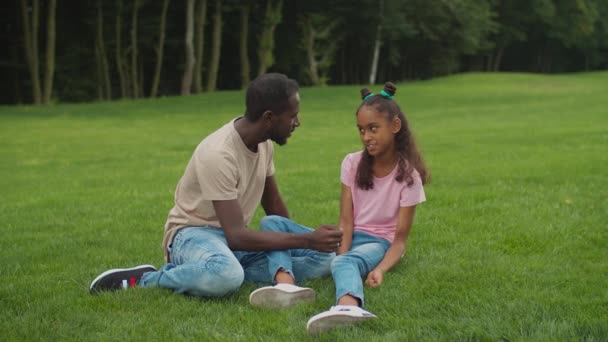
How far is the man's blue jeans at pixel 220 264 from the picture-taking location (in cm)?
491

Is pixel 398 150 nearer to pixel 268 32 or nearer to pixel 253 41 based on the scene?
pixel 268 32

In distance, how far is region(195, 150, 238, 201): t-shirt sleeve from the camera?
495 cm

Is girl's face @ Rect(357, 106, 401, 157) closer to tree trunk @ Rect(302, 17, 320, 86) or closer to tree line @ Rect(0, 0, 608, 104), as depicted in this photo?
tree line @ Rect(0, 0, 608, 104)

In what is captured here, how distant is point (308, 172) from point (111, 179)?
2.87m

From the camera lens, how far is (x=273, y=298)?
4.69 m

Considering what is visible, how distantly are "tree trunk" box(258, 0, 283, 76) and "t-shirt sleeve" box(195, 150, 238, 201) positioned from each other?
35.9m

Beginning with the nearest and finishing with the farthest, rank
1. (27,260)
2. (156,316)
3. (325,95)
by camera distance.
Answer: (156,316), (27,260), (325,95)

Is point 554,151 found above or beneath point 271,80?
beneath

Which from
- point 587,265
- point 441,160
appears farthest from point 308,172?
point 587,265

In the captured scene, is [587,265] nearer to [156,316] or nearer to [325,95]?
[156,316]

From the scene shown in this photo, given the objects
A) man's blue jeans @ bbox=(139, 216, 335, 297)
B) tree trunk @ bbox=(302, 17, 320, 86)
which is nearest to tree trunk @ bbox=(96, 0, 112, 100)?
tree trunk @ bbox=(302, 17, 320, 86)

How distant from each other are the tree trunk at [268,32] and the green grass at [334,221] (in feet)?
76.1

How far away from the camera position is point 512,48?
254 ft

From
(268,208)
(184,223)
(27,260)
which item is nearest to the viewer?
(184,223)
